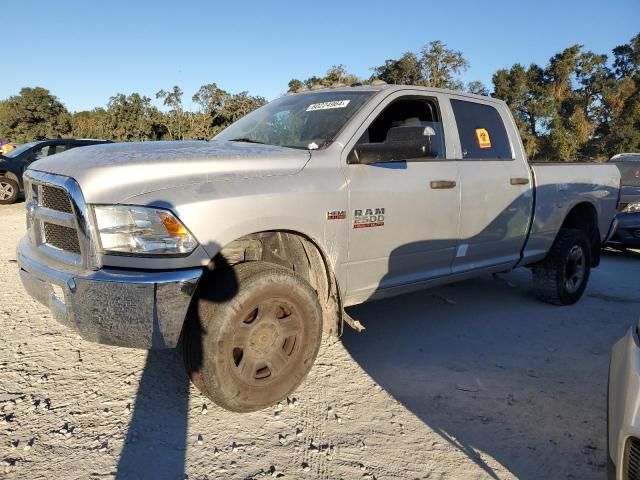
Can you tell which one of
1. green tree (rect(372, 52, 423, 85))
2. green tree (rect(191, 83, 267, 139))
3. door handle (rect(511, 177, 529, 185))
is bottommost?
door handle (rect(511, 177, 529, 185))

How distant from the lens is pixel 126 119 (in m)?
36.9

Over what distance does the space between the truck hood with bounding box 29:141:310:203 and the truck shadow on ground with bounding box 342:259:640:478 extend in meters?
1.68

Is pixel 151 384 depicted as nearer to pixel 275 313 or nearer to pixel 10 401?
pixel 10 401

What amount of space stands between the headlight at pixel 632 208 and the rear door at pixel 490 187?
4.71m

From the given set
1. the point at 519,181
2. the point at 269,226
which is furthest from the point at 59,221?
the point at 519,181

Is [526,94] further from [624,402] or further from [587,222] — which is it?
[624,402]

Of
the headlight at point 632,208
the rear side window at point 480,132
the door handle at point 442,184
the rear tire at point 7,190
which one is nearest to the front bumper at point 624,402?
the door handle at point 442,184

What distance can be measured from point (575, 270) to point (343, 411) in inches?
141

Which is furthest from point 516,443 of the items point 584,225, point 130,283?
point 584,225

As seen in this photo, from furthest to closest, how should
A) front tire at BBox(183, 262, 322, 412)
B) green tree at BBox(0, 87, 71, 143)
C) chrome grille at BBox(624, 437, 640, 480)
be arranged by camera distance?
green tree at BBox(0, 87, 71, 143) < front tire at BBox(183, 262, 322, 412) < chrome grille at BBox(624, 437, 640, 480)

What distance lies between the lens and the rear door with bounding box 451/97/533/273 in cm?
401

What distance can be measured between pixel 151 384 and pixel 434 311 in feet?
9.29

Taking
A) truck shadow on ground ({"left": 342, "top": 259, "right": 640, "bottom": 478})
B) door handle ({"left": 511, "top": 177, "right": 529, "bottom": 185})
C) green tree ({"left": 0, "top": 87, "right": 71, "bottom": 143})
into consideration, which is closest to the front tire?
truck shadow on ground ({"left": 342, "top": 259, "right": 640, "bottom": 478})

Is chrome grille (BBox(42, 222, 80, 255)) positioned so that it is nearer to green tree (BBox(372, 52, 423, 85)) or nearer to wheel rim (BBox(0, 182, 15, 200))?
wheel rim (BBox(0, 182, 15, 200))
